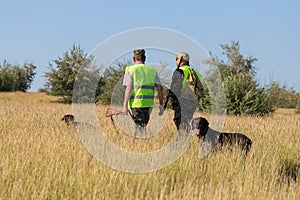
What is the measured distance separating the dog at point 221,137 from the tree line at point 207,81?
166 centimetres

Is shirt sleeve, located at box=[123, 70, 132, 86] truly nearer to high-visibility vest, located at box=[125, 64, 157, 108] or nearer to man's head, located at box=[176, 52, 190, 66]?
high-visibility vest, located at box=[125, 64, 157, 108]

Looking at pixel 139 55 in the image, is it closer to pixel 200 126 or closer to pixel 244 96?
pixel 200 126

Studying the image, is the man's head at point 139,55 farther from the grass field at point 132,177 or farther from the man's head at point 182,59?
the grass field at point 132,177

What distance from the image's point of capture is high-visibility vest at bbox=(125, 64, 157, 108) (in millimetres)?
7301

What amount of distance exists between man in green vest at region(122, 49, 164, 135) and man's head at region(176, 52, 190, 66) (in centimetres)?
61

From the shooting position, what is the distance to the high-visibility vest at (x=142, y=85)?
7.30 meters

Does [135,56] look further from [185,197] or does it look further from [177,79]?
[185,197]

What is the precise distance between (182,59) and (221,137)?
6.34 feet

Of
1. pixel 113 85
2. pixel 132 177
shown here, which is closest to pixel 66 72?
pixel 113 85

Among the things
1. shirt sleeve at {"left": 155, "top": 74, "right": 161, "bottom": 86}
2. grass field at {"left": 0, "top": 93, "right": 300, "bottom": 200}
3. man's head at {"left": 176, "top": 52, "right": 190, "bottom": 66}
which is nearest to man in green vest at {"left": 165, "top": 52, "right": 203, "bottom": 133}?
man's head at {"left": 176, "top": 52, "right": 190, "bottom": 66}

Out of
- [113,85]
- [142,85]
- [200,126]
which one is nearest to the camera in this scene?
[200,126]

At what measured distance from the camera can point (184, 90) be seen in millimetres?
7887

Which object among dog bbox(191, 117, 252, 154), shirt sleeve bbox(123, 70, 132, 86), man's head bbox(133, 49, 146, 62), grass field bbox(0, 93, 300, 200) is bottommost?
grass field bbox(0, 93, 300, 200)

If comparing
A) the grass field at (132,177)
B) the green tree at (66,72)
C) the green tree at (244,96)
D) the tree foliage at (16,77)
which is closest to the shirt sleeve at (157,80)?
the grass field at (132,177)
